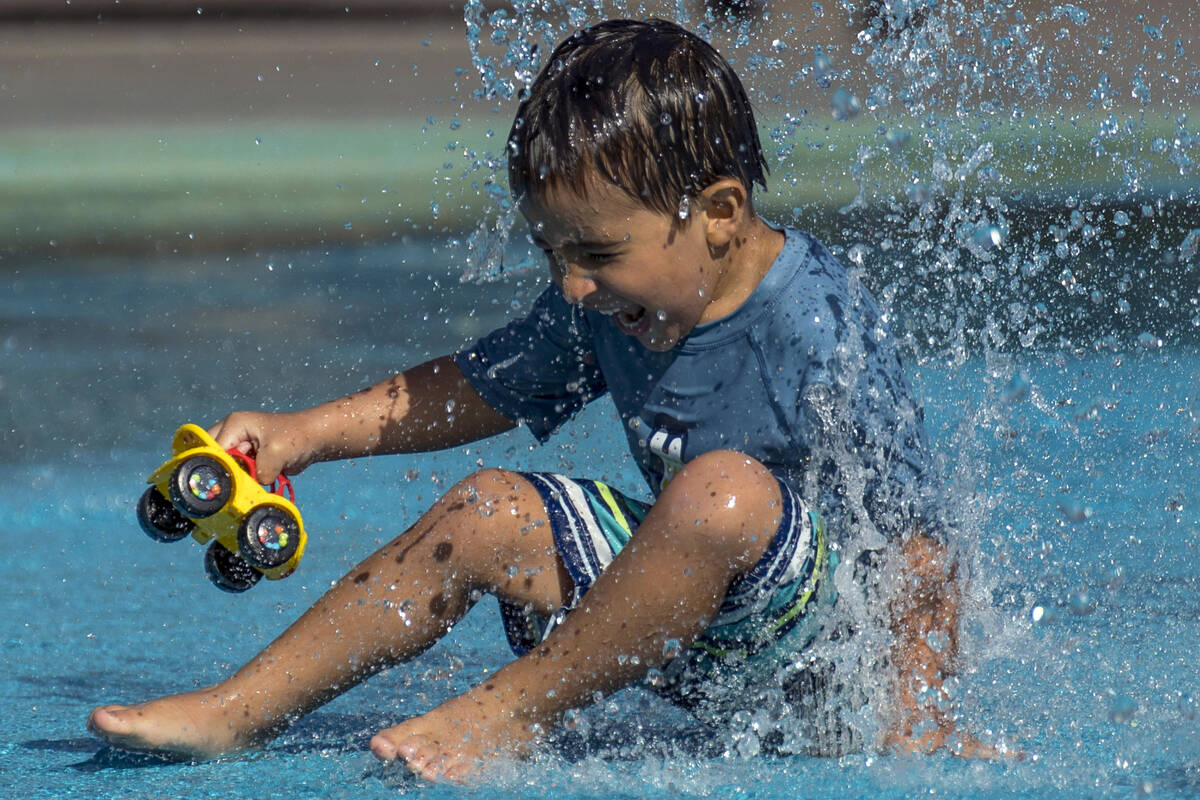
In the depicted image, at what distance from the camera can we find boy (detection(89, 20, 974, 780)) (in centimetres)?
183

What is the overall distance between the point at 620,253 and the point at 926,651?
0.66 meters

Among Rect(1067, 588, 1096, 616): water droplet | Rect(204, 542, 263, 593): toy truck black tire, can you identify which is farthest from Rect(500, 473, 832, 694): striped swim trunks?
Rect(1067, 588, 1096, 616): water droplet

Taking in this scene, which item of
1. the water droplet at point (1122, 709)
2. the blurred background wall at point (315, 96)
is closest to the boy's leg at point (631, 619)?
the water droplet at point (1122, 709)

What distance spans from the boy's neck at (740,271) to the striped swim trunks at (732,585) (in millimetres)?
269

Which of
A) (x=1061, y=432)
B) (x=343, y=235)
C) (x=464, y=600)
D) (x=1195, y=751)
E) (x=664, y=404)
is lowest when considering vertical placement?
(x=343, y=235)

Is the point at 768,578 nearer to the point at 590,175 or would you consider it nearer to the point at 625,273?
the point at 625,273

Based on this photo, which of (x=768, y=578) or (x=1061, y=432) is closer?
(x=768, y=578)

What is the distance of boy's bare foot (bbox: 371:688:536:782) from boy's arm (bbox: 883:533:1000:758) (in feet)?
1.59

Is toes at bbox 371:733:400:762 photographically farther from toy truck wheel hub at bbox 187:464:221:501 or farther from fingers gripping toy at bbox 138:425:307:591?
toy truck wheel hub at bbox 187:464:221:501

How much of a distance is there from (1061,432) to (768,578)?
2.22 meters

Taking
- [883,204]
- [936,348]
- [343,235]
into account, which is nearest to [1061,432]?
[936,348]

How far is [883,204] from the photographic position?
743cm

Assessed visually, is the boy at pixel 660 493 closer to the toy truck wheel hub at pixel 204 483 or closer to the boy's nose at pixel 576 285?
the boy's nose at pixel 576 285

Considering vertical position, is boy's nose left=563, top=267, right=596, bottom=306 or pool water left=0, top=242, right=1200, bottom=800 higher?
boy's nose left=563, top=267, right=596, bottom=306
